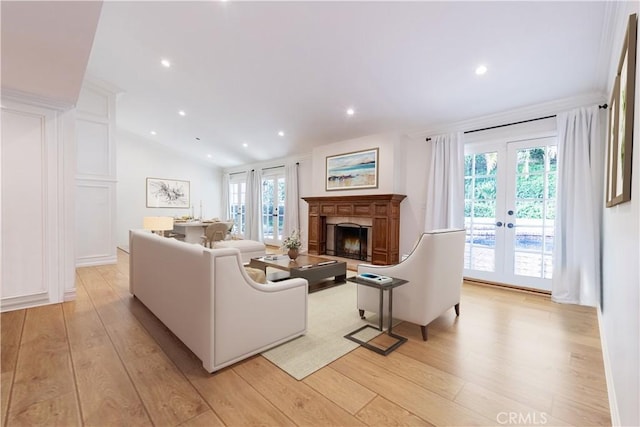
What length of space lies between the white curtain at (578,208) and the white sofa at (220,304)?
338 cm

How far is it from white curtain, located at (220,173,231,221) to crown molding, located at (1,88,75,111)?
700 centimetres

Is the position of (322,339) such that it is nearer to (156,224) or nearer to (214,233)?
(156,224)

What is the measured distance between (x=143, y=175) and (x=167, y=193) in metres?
0.84

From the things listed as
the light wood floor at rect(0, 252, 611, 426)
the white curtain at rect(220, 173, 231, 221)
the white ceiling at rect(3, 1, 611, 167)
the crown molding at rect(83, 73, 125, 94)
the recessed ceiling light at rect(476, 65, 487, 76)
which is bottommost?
the light wood floor at rect(0, 252, 611, 426)

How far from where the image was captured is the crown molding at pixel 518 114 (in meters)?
3.52

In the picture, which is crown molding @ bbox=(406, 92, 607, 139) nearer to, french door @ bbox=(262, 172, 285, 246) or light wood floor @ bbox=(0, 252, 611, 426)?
light wood floor @ bbox=(0, 252, 611, 426)

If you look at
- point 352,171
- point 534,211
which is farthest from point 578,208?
point 352,171

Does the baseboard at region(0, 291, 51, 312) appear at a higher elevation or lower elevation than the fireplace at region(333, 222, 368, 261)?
lower

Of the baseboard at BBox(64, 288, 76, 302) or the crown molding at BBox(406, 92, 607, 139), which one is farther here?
the crown molding at BBox(406, 92, 607, 139)

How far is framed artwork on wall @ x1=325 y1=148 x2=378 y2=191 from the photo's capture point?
18.5ft

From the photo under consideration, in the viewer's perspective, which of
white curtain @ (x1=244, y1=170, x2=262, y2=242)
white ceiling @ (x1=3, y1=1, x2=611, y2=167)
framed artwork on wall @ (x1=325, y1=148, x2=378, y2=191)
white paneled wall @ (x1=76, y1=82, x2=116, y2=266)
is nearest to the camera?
white ceiling @ (x1=3, y1=1, x2=611, y2=167)

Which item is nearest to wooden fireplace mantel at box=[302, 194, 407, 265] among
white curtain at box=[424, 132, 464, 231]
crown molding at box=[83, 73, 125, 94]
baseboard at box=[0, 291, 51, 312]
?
white curtain at box=[424, 132, 464, 231]

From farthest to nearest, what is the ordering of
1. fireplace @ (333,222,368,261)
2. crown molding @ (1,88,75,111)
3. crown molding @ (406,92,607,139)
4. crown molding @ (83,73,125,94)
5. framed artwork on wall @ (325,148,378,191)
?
fireplace @ (333,222,368,261), framed artwork on wall @ (325,148,378,191), crown molding @ (83,73,125,94), crown molding @ (406,92,607,139), crown molding @ (1,88,75,111)

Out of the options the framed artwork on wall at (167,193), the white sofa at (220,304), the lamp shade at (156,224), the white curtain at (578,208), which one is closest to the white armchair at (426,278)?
the white sofa at (220,304)
